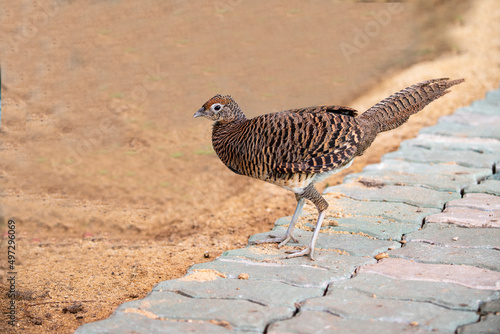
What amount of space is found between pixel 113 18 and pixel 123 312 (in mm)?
6976

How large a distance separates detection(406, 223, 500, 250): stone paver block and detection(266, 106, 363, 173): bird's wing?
77 cm

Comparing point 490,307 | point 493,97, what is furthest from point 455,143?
point 490,307

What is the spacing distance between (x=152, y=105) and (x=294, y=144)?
15.5 feet

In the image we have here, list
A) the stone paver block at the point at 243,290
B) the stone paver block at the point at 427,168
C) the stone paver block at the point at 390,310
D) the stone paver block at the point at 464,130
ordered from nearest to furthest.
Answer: the stone paver block at the point at 390,310 → the stone paver block at the point at 243,290 → the stone paver block at the point at 427,168 → the stone paver block at the point at 464,130

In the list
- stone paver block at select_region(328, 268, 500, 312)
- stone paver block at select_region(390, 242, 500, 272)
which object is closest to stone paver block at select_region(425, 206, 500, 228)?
stone paver block at select_region(390, 242, 500, 272)

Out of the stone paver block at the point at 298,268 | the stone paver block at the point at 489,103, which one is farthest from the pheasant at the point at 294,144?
the stone paver block at the point at 489,103

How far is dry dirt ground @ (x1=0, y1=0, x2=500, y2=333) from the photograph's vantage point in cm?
487

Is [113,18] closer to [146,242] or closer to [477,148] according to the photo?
[146,242]

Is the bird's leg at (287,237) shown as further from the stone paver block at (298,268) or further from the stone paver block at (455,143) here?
the stone paver block at (455,143)

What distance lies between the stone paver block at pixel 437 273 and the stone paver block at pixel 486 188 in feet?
5.18

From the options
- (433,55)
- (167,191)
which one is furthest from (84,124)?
(433,55)

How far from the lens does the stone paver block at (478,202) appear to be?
4669 millimetres

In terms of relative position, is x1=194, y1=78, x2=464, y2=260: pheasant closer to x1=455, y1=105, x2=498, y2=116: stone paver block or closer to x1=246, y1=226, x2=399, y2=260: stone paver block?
x1=246, y1=226, x2=399, y2=260: stone paver block

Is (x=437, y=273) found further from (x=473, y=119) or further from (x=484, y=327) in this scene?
(x=473, y=119)
